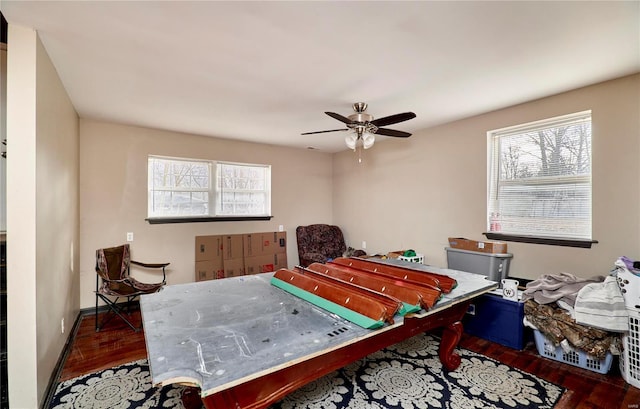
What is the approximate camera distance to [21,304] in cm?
175

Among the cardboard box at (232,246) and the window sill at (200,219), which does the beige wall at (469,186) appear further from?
the cardboard box at (232,246)

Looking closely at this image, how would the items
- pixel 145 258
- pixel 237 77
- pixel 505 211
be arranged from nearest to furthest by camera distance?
pixel 237 77 < pixel 505 211 < pixel 145 258

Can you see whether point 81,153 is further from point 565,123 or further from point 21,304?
point 565,123

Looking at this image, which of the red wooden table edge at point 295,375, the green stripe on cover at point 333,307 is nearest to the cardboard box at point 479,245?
the red wooden table edge at point 295,375

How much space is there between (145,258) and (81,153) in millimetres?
1517

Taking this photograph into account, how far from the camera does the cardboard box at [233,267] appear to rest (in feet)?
14.4

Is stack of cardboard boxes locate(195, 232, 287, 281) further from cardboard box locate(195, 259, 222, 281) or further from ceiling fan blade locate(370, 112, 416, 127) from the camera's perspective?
ceiling fan blade locate(370, 112, 416, 127)

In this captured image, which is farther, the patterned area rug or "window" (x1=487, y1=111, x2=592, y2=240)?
"window" (x1=487, y1=111, x2=592, y2=240)

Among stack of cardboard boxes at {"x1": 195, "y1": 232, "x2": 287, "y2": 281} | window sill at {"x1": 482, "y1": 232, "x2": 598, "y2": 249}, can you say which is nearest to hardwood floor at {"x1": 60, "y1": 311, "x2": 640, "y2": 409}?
window sill at {"x1": 482, "y1": 232, "x2": 598, "y2": 249}

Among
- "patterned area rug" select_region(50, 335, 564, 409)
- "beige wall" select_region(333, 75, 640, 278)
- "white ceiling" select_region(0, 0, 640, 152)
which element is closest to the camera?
"white ceiling" select_region(0, 0, 640, 152)

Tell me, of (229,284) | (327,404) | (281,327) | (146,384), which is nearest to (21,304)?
(146,384)

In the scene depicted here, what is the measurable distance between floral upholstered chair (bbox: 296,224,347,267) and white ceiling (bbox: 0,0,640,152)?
248cm

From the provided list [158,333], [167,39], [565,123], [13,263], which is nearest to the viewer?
[158,333]

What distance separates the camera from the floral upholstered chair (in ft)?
16.5
